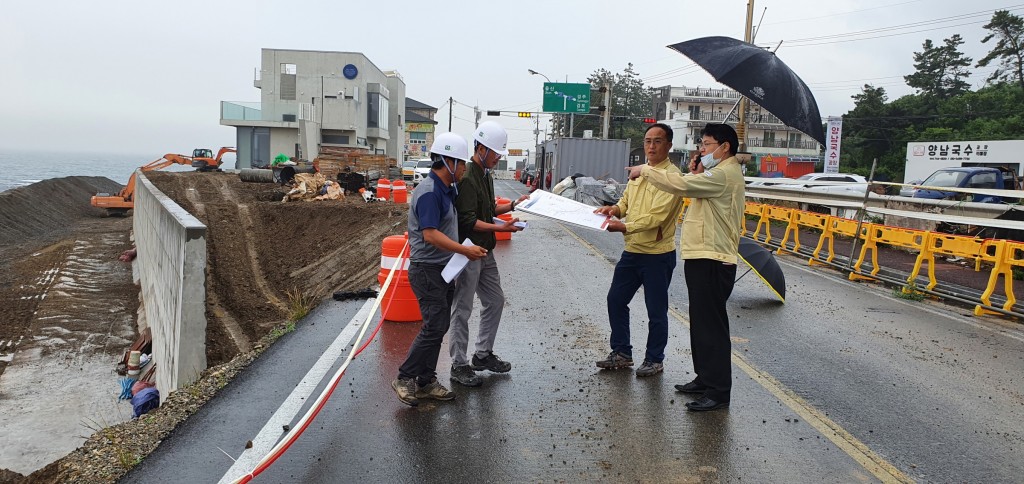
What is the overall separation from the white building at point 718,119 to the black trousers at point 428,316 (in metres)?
73.9

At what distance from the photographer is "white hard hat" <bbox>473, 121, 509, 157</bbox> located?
5.61 m

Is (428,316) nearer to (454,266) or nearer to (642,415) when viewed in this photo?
(454,266)

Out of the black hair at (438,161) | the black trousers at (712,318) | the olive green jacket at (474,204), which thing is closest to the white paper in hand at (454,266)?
the olive green jacket at (474,204)

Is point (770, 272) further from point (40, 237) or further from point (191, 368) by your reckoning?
point (40, 237)

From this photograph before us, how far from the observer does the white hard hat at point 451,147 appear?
5.30 meters

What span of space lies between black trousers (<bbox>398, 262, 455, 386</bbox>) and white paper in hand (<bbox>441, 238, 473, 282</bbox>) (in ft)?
0.32

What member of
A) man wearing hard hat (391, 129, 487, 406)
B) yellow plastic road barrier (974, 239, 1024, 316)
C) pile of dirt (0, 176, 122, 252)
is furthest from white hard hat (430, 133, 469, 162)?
pile of dirt (0, 176, 122, 252)

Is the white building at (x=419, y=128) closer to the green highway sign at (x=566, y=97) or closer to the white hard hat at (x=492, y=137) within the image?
the green highway sign at (x=566, y=97)

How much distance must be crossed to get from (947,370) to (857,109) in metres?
57.8

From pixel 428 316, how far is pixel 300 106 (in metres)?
55.5

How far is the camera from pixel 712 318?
17.7 feet

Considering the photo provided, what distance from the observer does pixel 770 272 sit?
9.91m

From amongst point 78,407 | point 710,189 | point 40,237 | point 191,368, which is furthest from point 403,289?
point 40,237

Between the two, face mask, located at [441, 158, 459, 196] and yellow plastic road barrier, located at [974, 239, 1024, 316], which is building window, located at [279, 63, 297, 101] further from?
face mask, located at [441, 158, 459, 196]
